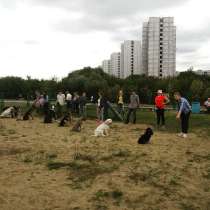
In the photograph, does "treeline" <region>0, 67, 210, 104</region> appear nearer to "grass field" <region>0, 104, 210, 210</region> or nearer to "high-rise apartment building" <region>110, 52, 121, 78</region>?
"grass field" <region>0, 104, 210, 210</region>

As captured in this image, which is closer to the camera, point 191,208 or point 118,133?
point 191,208

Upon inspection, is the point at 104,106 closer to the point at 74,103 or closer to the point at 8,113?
the point at 74,103

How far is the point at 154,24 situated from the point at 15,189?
10302cm

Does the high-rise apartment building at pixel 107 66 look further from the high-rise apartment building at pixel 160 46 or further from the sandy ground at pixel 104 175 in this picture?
the sandy ground at pixel 104 175

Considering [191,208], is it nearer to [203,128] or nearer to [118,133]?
[118,133]

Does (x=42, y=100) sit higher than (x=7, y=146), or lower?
higher

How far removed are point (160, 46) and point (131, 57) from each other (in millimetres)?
11142

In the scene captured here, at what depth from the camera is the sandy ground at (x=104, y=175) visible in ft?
19.4

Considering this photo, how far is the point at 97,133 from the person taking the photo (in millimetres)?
13117

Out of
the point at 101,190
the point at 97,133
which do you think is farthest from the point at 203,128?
the point at 101,190

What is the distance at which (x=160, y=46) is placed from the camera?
345 ft

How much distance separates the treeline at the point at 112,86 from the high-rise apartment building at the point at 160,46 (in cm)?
3054

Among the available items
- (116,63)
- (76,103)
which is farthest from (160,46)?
(76,103)

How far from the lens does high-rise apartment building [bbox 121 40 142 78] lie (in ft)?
368
